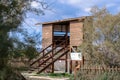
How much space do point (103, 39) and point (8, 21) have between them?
17.5m

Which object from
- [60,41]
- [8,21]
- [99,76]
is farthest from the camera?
[60,41]

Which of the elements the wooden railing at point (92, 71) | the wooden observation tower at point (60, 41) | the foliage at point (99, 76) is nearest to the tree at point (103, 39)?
the wooden railing at point (92, 71)

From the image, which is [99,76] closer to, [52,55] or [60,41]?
[52,55]

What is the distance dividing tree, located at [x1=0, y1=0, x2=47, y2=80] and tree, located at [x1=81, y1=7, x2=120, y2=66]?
16162 mm

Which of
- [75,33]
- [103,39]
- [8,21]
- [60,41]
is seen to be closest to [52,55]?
[75,33]

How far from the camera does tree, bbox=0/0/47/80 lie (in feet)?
20.2

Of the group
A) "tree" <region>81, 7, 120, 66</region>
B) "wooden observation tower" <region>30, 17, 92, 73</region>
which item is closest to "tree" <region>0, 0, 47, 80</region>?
"tree" <region>81, 7, 120, 66</region>

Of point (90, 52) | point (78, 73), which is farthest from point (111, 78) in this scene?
point (90, 52)

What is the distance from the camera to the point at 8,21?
635cm

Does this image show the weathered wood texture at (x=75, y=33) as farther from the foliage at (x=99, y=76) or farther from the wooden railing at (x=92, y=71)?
the foliage at (x=99, y=76)

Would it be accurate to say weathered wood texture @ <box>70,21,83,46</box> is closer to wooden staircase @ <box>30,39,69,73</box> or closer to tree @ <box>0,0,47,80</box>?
wooden staircase @ <box>30,39,69,73</box>

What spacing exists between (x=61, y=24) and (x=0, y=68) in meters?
29.2

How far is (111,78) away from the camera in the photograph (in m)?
19.1

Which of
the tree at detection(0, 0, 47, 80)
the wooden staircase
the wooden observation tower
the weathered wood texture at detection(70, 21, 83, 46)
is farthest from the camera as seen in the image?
the wooden staircase
